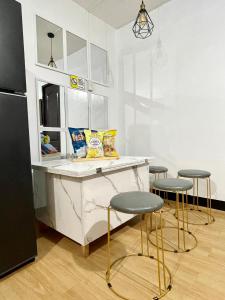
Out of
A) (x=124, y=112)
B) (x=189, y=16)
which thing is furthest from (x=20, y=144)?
(x=189, y=16)

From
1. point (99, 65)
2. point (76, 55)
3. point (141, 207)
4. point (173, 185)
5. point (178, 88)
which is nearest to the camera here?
point (141, 207)

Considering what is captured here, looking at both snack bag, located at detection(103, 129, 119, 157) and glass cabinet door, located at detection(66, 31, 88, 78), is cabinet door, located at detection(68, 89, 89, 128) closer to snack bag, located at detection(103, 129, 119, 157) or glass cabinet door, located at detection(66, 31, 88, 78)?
glass cabinet door, located at detection(66, 31, 88, 78)

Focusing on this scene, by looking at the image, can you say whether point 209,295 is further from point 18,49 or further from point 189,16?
point 189,16

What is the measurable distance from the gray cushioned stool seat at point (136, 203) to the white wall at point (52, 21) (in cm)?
122

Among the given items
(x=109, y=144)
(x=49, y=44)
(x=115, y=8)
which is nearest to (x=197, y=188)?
(x=109, y=144)

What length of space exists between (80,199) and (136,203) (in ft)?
1.66

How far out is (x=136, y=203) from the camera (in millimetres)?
1144

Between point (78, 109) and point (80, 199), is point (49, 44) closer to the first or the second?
point (78, 109)

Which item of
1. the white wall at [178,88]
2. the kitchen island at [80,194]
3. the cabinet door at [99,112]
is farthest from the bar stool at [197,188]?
the cabinet door at [99,112]

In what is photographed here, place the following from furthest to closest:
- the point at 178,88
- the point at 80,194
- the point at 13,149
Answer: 1. the point at 178,88
2. the point at 80,194
3. the point at 13,149

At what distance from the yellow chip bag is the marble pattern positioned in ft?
1.15

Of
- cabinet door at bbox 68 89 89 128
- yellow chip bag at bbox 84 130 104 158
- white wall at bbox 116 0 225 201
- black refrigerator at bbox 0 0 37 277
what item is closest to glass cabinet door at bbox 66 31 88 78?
cabinet door at bbox 68 89 89 128

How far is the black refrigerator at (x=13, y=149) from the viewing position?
1212mm

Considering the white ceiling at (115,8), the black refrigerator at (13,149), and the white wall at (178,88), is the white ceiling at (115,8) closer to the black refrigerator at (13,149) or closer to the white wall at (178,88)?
the white wall at (178,88)
